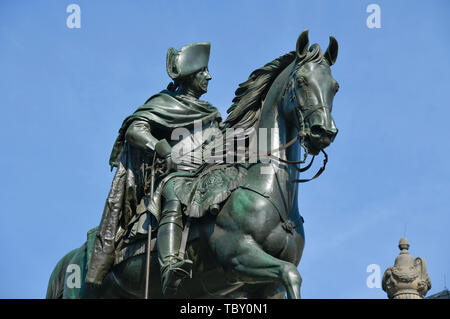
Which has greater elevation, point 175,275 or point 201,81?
point 201,81

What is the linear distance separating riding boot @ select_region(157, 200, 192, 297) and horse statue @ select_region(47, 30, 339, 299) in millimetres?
290

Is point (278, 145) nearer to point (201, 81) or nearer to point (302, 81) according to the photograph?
point (302, 81)

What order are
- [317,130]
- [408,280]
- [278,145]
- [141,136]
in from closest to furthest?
[317,130] < [278,145] < [141,136] < [408,280]

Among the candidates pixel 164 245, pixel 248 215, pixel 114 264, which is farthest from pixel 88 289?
pixel 248 215

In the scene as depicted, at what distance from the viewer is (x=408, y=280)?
26.2 metres

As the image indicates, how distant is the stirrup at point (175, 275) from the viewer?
16438 millimetres

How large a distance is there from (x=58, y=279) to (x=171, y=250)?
350 centimetres

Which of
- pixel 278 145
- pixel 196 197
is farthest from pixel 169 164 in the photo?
pixel 278 145

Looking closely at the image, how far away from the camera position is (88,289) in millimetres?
18312

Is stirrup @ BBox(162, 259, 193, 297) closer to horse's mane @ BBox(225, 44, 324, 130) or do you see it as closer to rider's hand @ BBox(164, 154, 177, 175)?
rider's hand @ BBox(164, 154, 177, 175)

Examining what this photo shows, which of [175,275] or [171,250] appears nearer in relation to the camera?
[175,275]

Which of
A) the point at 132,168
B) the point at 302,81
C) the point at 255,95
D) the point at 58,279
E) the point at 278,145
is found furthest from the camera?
the point at 58,279

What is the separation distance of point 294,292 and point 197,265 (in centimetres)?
216

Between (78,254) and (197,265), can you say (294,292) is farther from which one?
(78,254)
